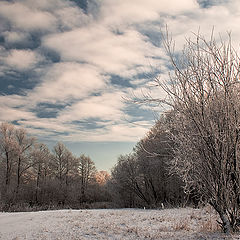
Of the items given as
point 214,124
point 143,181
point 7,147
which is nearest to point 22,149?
point 7,147

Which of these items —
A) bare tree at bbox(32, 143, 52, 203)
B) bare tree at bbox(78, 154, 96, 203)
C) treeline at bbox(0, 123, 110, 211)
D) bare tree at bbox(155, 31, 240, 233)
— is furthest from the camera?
bare tree at bbox(78, 154, 96, 203)

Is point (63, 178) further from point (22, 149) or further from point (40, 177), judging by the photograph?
point (22, 149)

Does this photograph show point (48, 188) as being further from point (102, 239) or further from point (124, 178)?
point (102, 239)

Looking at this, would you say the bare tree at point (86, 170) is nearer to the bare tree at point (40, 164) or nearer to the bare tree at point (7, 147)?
the bare tree at point (40, 164)

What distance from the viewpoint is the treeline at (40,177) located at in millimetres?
25656

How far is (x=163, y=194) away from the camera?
2364 cm

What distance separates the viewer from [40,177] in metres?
31.0

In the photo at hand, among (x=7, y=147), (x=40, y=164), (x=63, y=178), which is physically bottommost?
(x=63, y=178)

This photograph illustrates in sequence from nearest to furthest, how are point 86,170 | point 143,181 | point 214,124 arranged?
1. point 214,124
2. point 143,181
3. point 86,170

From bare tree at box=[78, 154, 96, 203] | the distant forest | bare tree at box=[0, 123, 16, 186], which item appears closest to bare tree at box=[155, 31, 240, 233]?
the distant forest

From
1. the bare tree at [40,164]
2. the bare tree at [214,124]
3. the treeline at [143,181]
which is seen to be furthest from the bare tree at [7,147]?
the bare tree at [214,124]

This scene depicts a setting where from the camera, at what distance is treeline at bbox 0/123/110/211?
25.7 metres

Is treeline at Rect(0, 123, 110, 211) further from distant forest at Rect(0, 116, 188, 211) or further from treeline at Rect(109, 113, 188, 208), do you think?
treeline at Rect(109, 113, 188, 208)

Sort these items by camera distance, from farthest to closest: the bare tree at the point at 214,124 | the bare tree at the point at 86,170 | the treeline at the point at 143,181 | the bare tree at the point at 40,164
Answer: the bare tree at the point at 86,170 < the bare tree at the point at 40,164 < the treeline at the point at 143,181 < the bare tree at the point at 214,124
